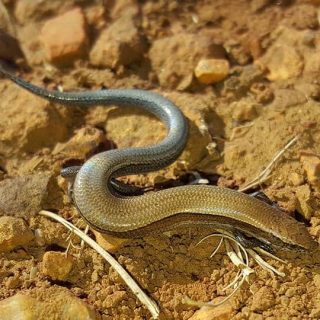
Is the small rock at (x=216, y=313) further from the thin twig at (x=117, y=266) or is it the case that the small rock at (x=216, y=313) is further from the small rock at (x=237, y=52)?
the small rock at (x=237, y=52)

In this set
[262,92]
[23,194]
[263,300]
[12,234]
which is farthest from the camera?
[262,92]

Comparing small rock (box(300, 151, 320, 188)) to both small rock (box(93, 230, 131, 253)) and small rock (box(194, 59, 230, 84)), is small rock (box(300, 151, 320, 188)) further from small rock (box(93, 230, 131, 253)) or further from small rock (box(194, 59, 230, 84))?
small rock (box(93, 230, 131, 253))

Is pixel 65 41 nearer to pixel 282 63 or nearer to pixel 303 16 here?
pixel 282 63

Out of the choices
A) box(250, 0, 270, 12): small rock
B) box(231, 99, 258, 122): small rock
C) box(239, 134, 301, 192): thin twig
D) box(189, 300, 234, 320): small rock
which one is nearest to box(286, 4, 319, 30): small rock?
box(250, 0, 270, 12): small rock

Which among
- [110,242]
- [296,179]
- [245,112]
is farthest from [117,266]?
[245,112]

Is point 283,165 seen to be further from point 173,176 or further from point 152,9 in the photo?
point 152,9
